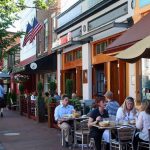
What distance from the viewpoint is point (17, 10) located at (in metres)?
18.7

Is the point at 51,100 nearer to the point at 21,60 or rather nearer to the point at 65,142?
the point at 65,142

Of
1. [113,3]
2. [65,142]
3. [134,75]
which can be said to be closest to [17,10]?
[113,3]

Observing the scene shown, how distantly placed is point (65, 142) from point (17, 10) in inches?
320

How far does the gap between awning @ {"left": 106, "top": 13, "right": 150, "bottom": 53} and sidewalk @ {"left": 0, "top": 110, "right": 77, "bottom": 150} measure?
3313 mm

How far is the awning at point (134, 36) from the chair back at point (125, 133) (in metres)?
2.41

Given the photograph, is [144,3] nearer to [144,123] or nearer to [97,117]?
[97,117]

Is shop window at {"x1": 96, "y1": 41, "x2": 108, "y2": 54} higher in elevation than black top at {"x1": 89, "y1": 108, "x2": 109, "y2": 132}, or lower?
higher

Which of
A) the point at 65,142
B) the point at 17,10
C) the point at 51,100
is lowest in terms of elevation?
the point at 65,142

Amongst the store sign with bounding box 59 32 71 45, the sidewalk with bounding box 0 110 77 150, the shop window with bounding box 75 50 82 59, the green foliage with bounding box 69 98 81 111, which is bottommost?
the sidewalk with bounding box 0 110 77 150

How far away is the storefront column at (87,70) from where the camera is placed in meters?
19.4

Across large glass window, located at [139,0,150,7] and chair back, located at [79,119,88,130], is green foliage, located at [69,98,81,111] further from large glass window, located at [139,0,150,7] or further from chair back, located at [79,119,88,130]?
chair back, located at [79,119,88,130]

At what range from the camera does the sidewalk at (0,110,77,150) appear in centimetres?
1251

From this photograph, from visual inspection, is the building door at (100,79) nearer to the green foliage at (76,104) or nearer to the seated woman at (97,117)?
the green foliage at (76,104)

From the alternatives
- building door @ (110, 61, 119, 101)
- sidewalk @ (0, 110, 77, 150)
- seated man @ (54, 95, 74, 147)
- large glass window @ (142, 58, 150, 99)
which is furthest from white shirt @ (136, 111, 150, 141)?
building door @ (110, 61, 119, 101)
